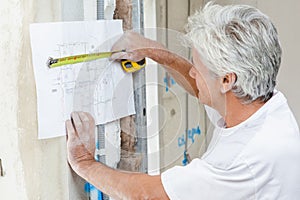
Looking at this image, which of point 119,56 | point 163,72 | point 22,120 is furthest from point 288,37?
point 22,120

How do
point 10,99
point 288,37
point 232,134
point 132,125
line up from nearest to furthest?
point 10,99 < point 232,134 < point 132,125 < point 288,37

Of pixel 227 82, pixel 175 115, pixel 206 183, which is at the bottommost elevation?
pixel 206 183

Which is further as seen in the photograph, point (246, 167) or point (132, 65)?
point (132, 65)

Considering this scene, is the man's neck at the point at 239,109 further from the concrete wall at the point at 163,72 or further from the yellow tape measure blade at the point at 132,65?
the yellow tape measure blade at the point at 132,65

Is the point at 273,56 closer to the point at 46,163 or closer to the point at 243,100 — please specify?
the point at 243,100

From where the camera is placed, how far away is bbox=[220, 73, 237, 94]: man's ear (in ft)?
3.14

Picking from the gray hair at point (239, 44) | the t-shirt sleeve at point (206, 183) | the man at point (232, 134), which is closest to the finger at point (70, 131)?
the man at point (232, 134)

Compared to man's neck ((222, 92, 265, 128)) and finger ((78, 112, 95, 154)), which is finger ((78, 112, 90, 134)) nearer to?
finger ((78, 112, 95, 154))

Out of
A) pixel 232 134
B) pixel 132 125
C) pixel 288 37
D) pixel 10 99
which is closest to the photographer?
pixel 10 99

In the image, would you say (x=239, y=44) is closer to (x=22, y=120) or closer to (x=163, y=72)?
(x=163, y=72)

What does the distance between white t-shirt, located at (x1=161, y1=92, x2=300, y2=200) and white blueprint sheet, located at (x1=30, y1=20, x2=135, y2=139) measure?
0.23m

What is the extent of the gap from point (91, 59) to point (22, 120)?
0.65ft

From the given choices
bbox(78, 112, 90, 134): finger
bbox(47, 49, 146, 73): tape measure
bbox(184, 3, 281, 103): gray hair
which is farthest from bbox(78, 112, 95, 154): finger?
bbox(184, 3, 281, 103): gray hair

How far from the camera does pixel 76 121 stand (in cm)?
96
